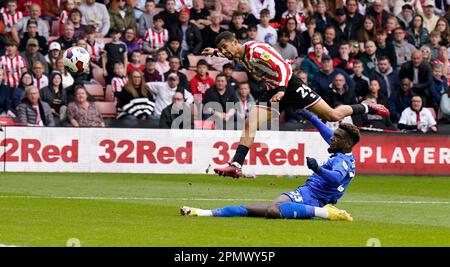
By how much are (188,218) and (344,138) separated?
216 centimetres

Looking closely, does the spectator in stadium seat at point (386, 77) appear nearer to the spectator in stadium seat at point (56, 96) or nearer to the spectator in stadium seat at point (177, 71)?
the spectator in stadium seat at point (177, 71)

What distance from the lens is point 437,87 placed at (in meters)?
28.8

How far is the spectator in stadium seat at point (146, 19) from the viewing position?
29.0 meters

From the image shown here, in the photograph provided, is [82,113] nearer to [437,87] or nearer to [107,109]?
[107,109]

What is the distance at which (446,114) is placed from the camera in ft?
92.1

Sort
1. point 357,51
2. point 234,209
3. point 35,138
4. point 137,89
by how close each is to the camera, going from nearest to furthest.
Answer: point 234,209, point 35,138, point 137,89, point 357,51

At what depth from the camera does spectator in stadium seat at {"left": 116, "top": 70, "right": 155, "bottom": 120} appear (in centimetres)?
2623

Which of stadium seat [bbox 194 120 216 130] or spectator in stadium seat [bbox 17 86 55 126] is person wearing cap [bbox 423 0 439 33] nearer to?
stadium seat [bbox 194 120 216 130]

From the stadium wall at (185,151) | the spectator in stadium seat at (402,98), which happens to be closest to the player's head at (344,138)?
the stadium wall at (185,151)

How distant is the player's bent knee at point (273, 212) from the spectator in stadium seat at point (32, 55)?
43.3 feet

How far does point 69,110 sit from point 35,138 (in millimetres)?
1283
